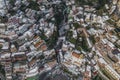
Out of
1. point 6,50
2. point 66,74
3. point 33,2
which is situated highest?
point 33,2

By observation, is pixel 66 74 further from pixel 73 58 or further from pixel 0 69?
pixel 0 69

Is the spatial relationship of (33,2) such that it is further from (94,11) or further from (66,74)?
(66,74)

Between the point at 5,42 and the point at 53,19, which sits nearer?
the point at 5,42

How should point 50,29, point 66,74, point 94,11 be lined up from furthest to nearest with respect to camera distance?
point 94,11 → point 50,29 → point 66,74

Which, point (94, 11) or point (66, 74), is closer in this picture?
point (66, 74)

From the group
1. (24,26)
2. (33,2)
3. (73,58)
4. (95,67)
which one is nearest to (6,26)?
(24,26)

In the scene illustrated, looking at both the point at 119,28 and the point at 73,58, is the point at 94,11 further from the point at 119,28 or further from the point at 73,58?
the point at 73,58

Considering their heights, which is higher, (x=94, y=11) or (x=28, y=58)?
(x=94, y=11)

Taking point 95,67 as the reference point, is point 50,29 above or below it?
above

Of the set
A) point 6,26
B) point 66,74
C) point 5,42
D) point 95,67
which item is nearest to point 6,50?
point 5,42

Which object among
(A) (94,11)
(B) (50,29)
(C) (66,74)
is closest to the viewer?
(C) (66,74)
